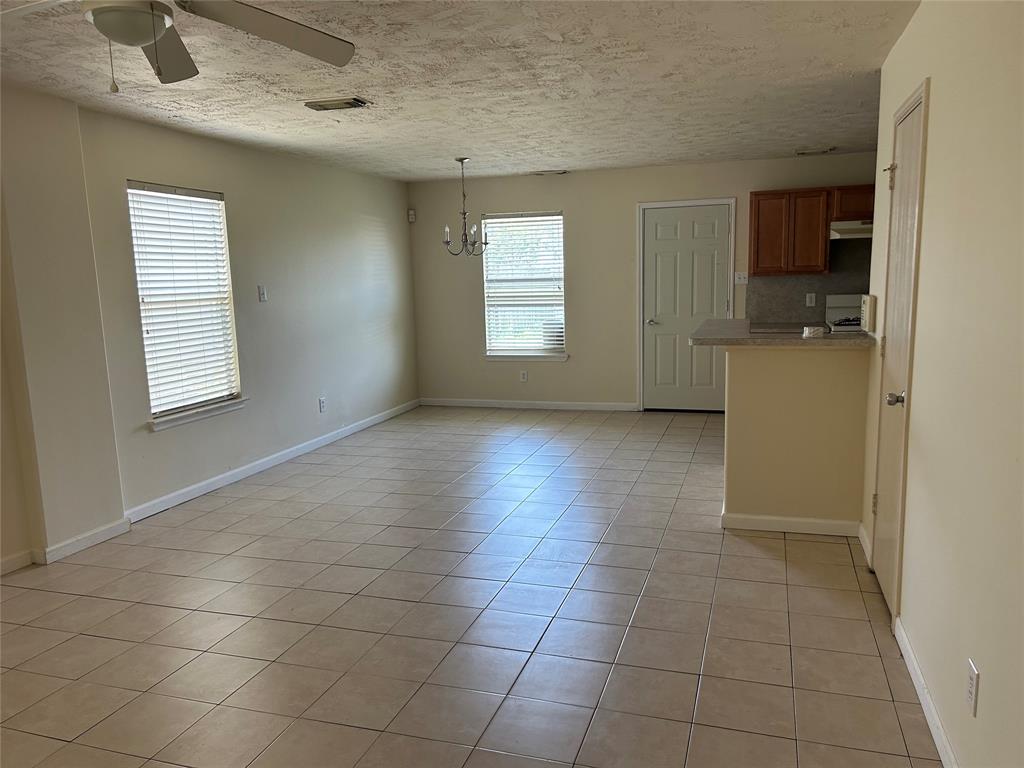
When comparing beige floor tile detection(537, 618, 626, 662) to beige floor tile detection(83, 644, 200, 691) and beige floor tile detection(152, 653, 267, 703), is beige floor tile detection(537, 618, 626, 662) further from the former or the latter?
beige floor tile detection(83, 644, 200, 691)

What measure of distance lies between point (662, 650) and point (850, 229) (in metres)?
4.39

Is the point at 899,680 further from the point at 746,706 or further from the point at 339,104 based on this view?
the point at 339,104

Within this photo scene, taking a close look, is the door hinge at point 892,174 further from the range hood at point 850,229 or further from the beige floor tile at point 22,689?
the beige floor tile at point 22,689

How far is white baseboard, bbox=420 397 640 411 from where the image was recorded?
289 inches

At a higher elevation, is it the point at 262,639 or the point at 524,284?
the point at 524,284

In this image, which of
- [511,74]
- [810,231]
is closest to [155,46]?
[511,74]

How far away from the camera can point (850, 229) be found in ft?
18.7

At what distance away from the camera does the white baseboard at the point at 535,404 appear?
7.34 m

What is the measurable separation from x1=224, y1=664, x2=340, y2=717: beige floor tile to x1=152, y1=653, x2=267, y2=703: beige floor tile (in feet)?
0.15

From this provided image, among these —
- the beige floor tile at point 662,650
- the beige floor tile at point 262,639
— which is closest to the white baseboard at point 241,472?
the beige floor tile at point 262,639

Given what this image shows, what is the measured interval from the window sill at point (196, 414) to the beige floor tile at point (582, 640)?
2929 mm

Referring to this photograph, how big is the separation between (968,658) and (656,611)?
1293 millimetres

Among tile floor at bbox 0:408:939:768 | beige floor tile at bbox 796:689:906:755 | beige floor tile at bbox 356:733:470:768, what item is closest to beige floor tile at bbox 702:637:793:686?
tile floor at bbox 0:408:939:768

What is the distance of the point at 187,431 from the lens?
466 cm
